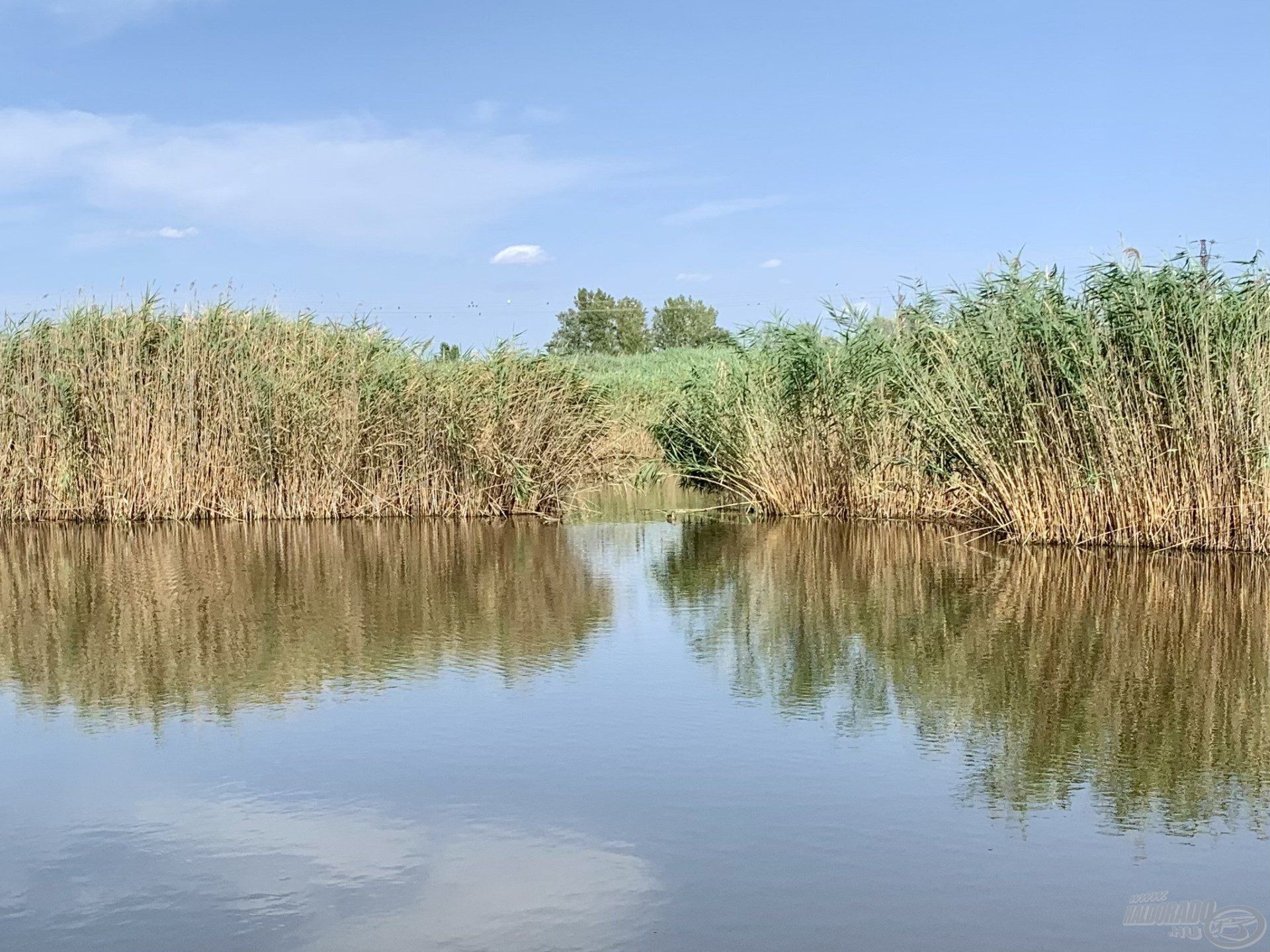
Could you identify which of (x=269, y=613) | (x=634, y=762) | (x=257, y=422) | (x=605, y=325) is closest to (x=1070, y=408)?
(x=269, y=613)

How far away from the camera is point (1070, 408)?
9734 millimetres

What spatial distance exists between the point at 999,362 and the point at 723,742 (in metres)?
6.18

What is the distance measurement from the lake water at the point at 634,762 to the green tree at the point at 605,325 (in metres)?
40.9

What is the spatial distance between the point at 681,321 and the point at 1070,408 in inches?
1906

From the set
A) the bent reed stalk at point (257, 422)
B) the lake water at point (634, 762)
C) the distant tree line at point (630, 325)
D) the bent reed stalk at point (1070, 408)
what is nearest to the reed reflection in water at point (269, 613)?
the lake water at point (634, 762)

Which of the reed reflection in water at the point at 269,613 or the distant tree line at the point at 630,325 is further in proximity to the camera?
the distant tree line at the point at 630,325

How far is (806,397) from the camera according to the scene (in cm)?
1246

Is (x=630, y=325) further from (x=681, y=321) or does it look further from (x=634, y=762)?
(x=634, y=762)

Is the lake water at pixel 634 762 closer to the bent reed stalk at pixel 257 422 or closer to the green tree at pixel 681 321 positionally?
the bent reed stalk at pixel 257 422

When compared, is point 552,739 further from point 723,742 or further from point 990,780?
point 990,780

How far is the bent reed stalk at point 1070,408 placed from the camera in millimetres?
9156

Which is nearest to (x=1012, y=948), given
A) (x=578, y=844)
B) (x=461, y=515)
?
(x=578, y=844)

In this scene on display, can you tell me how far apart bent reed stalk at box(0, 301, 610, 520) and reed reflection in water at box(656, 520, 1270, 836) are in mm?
3571

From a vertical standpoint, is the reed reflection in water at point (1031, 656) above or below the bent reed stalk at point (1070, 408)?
below
